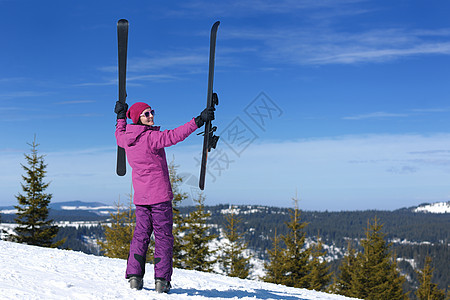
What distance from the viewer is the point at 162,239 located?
5.92 meters

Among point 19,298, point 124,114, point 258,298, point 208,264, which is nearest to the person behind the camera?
point 19,298

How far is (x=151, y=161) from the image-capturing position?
5.83 m

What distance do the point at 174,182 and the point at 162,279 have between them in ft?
80.6

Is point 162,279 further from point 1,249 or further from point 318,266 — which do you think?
point 318,266

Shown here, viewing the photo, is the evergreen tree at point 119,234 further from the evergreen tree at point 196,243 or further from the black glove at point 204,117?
the black glove at point 204,117

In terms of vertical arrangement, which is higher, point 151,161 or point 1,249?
point 151,161

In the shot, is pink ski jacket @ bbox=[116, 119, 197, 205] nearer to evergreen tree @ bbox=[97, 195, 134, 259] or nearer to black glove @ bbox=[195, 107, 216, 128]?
black glove @ bbox=[195, 107, 216, 128]

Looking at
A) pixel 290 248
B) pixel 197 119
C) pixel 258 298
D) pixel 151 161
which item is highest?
pixel 197 119

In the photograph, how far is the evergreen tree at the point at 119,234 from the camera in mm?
32375

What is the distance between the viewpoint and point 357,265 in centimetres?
3672

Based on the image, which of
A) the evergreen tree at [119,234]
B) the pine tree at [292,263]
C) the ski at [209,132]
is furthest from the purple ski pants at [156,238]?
the pine tree at [292,263]

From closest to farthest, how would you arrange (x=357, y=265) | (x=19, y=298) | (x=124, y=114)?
(x=19, y=298), (x=124, y=114), (x=357, y=265)

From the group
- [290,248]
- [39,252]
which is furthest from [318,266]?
[39,252]

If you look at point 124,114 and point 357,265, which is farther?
point 357,265
